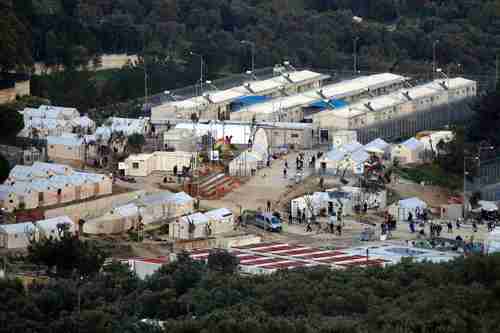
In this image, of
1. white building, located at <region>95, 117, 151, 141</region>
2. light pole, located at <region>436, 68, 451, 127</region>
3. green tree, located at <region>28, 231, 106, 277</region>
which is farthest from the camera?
light pole, located at <region>436, 68, 451, 127</region>

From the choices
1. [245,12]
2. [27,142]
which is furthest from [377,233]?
[245,12]

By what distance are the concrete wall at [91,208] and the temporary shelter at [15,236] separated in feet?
6.57

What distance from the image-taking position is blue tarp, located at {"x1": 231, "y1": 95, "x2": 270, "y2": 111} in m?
65.2

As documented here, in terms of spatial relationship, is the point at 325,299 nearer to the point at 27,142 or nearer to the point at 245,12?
the point at 27,142

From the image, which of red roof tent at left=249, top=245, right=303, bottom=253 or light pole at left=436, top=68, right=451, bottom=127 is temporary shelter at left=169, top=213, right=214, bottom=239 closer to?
red roof tent at left=249, top=245, right=303, bottom=253

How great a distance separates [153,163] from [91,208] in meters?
4.49

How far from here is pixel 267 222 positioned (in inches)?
2046

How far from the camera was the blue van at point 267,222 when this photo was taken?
51750 millimetres

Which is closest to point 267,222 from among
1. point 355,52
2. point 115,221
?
point 115,221

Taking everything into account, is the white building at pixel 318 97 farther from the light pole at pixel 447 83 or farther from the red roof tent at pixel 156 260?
the red roof tent at pixel 156 260

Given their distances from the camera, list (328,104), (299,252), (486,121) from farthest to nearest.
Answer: (328,104) < (486,121) < (299,252)

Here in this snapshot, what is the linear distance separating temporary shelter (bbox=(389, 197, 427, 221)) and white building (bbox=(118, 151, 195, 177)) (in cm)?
549

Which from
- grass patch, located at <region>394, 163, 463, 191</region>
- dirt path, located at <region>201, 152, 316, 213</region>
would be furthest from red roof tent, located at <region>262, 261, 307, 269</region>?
grass patch, located at <region>394, 163, 463, 191</region>

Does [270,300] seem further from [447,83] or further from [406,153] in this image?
[447,83]
